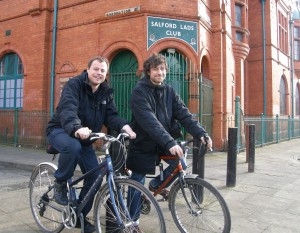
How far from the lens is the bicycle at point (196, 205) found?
2.78m

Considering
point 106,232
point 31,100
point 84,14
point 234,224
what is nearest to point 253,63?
point 84,14

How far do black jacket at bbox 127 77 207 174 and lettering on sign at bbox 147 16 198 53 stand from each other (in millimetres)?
6420

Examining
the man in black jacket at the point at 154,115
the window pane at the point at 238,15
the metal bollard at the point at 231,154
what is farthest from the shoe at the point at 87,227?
the window pane at the point at 238,15

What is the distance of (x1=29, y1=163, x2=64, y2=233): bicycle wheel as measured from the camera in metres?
3.44

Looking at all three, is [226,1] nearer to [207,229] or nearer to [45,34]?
[45,34]

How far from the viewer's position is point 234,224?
3.74 metres

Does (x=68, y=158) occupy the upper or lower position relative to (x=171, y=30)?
lower

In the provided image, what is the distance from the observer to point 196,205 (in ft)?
9.70

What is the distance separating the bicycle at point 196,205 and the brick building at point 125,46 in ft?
22.6

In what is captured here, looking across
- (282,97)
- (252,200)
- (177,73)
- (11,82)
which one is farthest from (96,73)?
(282,97)

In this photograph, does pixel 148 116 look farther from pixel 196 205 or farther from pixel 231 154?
pixel 231 154

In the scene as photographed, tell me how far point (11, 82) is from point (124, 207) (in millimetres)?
12550

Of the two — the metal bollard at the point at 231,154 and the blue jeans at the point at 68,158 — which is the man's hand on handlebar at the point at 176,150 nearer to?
the blue jeans at the point at 68,158

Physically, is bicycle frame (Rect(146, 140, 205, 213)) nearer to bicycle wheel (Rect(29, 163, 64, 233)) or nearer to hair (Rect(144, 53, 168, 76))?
hair (Rect(144, 53, 168, 76))
